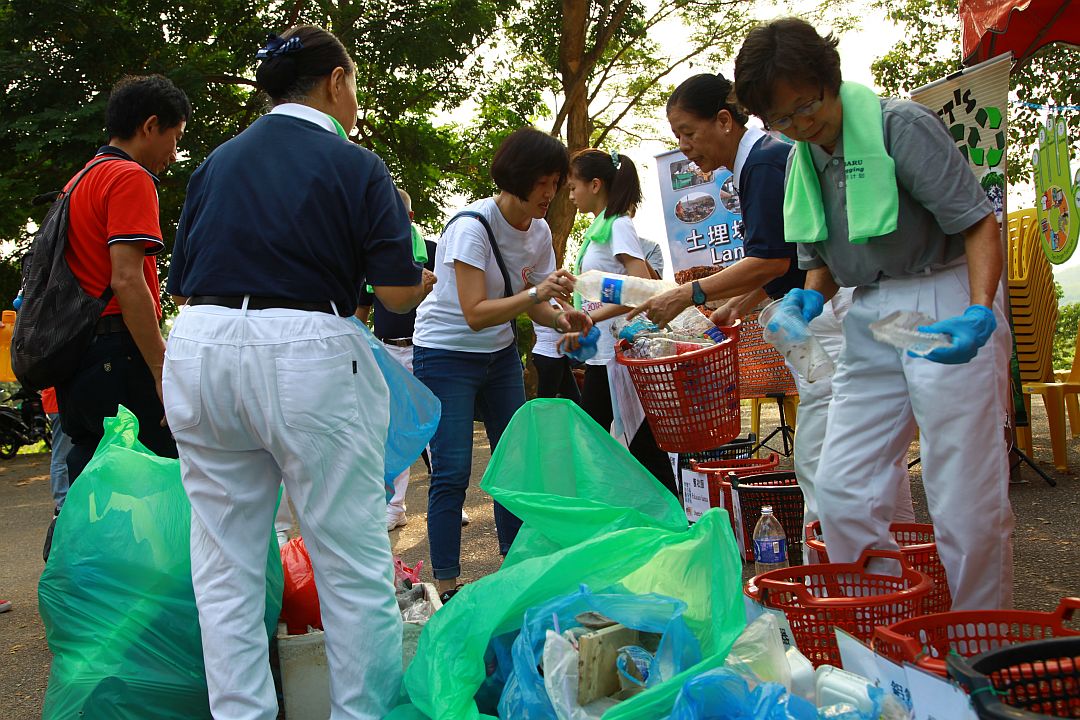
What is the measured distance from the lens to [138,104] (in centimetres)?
377

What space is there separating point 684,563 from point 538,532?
641 mm

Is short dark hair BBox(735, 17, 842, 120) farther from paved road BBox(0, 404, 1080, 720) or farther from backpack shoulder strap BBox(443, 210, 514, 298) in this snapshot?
paved road BBox(0, 404, 1080, 720)

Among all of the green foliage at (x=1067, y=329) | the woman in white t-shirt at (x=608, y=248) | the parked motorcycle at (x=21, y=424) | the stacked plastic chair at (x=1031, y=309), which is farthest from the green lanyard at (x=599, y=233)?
the green foliage at (x=1067, y=329)

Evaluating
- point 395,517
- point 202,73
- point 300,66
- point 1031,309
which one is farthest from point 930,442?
point 202,73

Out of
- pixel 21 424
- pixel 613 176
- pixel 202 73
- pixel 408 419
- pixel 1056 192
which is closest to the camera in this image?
pixel 408 419

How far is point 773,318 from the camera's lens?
2967 millimetres

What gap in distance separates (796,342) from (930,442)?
0.51 meters

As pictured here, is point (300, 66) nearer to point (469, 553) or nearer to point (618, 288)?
point (618, 288)

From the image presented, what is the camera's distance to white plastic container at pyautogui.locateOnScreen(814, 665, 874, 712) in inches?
80.3

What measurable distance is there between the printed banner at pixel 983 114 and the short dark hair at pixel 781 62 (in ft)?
8.96

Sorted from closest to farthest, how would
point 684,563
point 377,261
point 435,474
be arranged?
1. point 684,563
2. point 377,261
3. point 435,474

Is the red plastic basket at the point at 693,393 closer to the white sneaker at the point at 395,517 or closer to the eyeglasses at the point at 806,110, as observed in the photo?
the eyeglasses at the point at 806,110

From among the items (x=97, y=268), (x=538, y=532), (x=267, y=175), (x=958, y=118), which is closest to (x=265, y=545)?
(x=538, y=532)

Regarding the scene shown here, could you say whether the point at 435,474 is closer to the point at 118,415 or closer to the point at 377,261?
the point at 118,415
